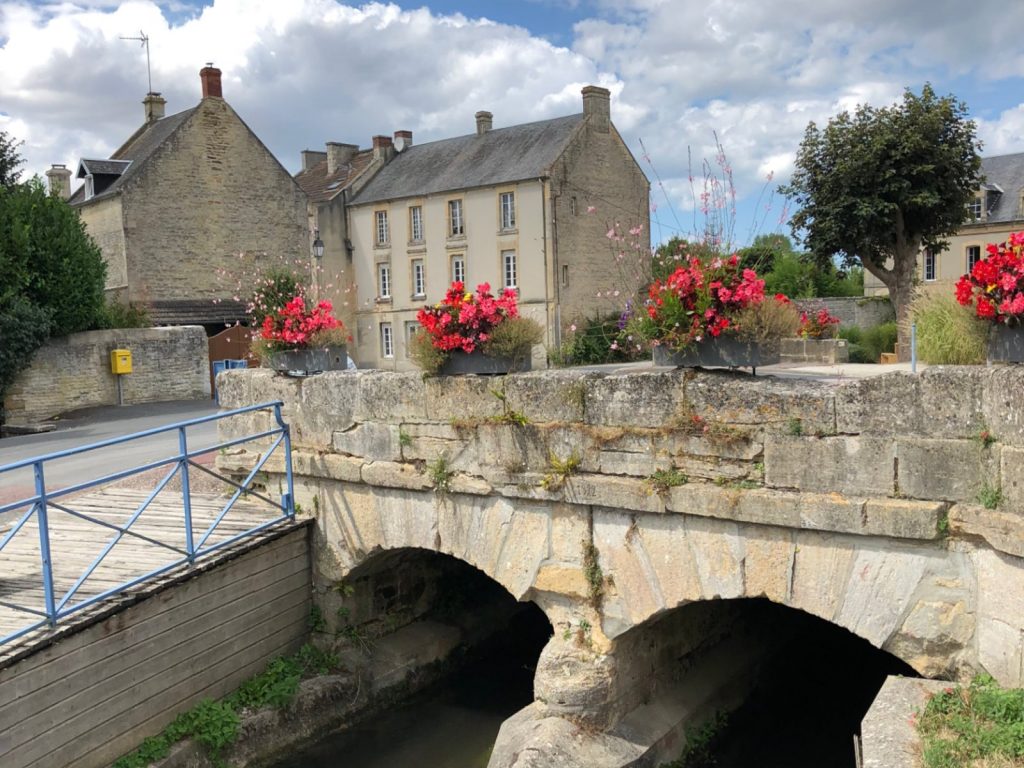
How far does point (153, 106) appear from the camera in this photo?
30.2 meters

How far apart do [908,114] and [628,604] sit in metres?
18.3

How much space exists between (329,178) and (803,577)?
35.3 m

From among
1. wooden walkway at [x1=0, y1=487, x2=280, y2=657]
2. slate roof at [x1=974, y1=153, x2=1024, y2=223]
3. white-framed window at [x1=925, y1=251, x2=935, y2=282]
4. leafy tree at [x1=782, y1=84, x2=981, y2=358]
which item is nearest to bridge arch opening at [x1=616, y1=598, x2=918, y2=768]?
wooden walkway at [x1=0, y1=487, x2=280, y2=657]

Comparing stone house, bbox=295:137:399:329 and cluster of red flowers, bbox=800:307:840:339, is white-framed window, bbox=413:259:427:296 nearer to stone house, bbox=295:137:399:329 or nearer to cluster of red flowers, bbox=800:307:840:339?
stone house, bbox=295:137:399:329

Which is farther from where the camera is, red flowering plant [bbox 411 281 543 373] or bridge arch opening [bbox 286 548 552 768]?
bridge arch opening [bbox 286 548 552 768]

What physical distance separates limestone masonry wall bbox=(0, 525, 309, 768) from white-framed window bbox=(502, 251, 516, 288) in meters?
24.3

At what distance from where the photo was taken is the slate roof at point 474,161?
1220 inches

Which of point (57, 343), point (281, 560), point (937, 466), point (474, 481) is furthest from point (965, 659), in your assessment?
point (57, 343)

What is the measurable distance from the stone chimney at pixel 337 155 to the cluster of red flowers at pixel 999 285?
1417 inches

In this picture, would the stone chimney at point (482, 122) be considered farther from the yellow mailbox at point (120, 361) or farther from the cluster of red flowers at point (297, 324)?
the cluster of red flowers at point (297, 324)

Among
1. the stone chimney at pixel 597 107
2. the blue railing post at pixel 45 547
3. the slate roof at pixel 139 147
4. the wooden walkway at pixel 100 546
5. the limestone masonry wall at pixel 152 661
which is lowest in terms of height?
the limestone masonry wall at pixel 152 661

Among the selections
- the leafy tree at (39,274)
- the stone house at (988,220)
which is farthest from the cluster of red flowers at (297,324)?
the stone house at (988,220)

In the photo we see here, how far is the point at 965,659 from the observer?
191 inches

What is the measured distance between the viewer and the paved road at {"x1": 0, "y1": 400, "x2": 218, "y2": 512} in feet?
37.0
